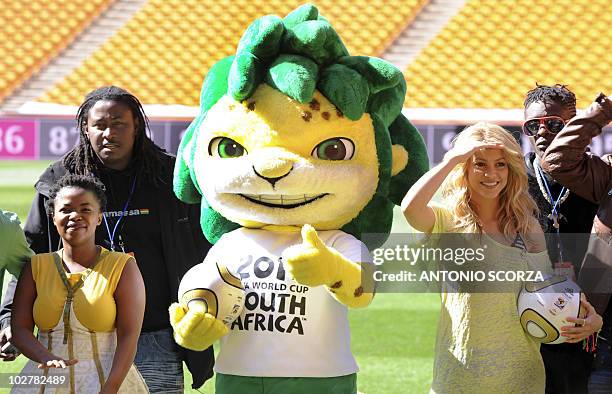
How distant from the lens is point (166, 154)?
3287 mm

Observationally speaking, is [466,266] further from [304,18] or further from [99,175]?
[99,175]

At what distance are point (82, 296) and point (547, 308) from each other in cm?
126

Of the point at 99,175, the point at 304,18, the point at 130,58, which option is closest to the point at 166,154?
the point at 99,175

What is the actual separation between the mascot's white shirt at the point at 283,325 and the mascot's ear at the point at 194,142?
1.01ft

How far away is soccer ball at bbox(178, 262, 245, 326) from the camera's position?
267 centimetres

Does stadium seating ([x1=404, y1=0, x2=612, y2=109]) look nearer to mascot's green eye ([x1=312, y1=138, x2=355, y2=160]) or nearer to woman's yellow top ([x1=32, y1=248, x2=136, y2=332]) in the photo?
mascot's green eye ([x1=312, y1=138, x2=355, y2=160])

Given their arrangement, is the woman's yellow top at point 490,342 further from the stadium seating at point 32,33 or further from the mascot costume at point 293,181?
the stadium seating at point 32,33

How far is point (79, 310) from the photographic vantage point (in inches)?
105

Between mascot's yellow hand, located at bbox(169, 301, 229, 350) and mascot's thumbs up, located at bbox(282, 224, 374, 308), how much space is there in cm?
28

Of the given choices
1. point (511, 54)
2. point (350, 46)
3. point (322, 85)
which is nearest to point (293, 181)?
point (322, 85)

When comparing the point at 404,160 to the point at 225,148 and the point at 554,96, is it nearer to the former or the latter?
the point at 225,148

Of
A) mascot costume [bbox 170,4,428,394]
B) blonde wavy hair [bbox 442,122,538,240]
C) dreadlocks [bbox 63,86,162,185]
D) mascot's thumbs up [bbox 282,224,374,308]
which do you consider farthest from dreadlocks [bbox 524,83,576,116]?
dreadlocks [bbox 63,86,162,185]

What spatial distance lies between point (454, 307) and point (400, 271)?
326mm

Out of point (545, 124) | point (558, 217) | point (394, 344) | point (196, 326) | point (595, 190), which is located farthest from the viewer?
point (394, 344)
